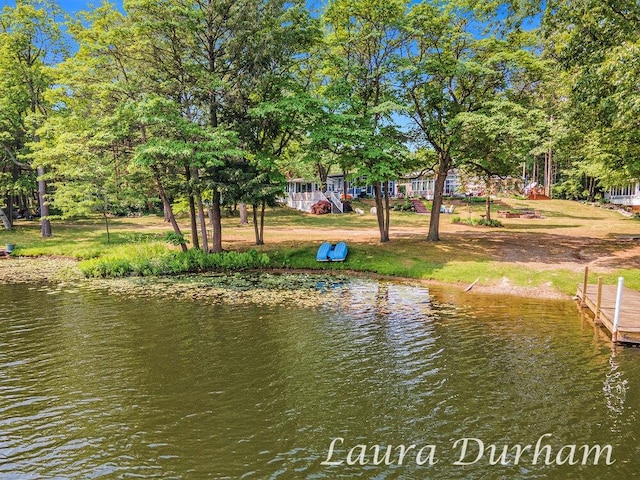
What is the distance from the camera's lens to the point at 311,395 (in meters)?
8.84

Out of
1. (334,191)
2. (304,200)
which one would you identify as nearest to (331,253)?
(304,200)

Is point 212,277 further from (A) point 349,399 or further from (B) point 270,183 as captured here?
(A) point 349,399

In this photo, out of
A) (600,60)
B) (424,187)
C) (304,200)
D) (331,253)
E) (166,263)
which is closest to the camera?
(600,60)

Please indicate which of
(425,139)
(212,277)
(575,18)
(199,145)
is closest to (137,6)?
(199,145)

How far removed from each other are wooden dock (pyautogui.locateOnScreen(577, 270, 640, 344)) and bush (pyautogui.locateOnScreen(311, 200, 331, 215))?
33878mm

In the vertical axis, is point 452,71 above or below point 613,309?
above

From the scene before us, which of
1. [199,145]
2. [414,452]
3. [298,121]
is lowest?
[414,452]

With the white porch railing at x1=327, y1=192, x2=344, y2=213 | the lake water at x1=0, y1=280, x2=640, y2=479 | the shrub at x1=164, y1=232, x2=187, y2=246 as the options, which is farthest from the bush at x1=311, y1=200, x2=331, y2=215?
the lake water at x1=0, y1=280, x2=640, y2=479

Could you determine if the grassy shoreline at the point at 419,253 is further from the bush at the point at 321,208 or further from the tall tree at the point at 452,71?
the bush at the point at 321,208

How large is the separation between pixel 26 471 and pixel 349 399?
5439 mm

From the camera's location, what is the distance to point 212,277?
20938 millimetres

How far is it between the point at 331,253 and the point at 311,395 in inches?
582

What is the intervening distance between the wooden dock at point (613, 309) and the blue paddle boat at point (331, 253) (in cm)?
1101

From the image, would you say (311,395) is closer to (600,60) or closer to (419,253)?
(600,60)
